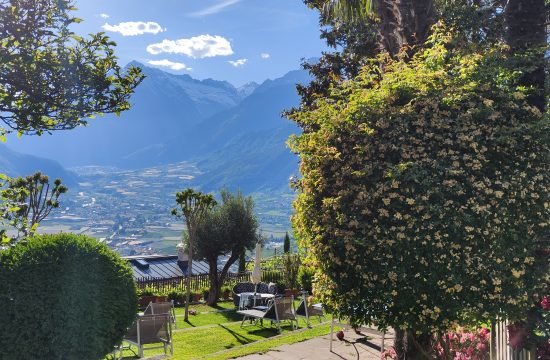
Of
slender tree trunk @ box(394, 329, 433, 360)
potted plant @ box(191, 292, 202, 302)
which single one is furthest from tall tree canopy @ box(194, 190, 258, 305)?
slender tree trunk @ box(394, 329, 433, 360)

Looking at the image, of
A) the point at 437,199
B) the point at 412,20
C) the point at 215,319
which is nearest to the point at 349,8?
the point at 412,20

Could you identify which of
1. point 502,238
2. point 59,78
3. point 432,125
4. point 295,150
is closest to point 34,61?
point 59,78

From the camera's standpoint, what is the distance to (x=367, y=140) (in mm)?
4500

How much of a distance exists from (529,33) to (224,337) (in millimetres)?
8044

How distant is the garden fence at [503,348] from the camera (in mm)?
4914

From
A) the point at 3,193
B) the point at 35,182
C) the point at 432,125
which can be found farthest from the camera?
the point at 35,182

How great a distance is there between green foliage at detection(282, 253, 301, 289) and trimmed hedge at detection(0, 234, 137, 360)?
521 inches

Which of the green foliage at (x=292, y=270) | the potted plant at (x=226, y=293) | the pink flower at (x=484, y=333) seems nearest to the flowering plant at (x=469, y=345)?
the pink flower at (x=484, y=333)

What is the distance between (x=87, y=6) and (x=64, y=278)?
111 inches

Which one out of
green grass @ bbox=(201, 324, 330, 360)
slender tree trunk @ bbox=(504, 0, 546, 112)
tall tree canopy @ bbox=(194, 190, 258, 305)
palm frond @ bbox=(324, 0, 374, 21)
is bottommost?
green grass @ bbox=(201, 324, 330, 360)

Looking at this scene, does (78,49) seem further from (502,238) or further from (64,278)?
(502,238)

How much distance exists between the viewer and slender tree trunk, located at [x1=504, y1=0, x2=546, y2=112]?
5.02 meters

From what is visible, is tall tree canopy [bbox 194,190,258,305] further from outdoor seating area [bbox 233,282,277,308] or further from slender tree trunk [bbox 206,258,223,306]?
outdoor seating area [bbox 233,282,277,308]

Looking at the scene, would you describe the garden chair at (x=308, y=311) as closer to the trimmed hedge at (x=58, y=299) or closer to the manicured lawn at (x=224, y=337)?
the manicured lawn at (x=224, y=337)
